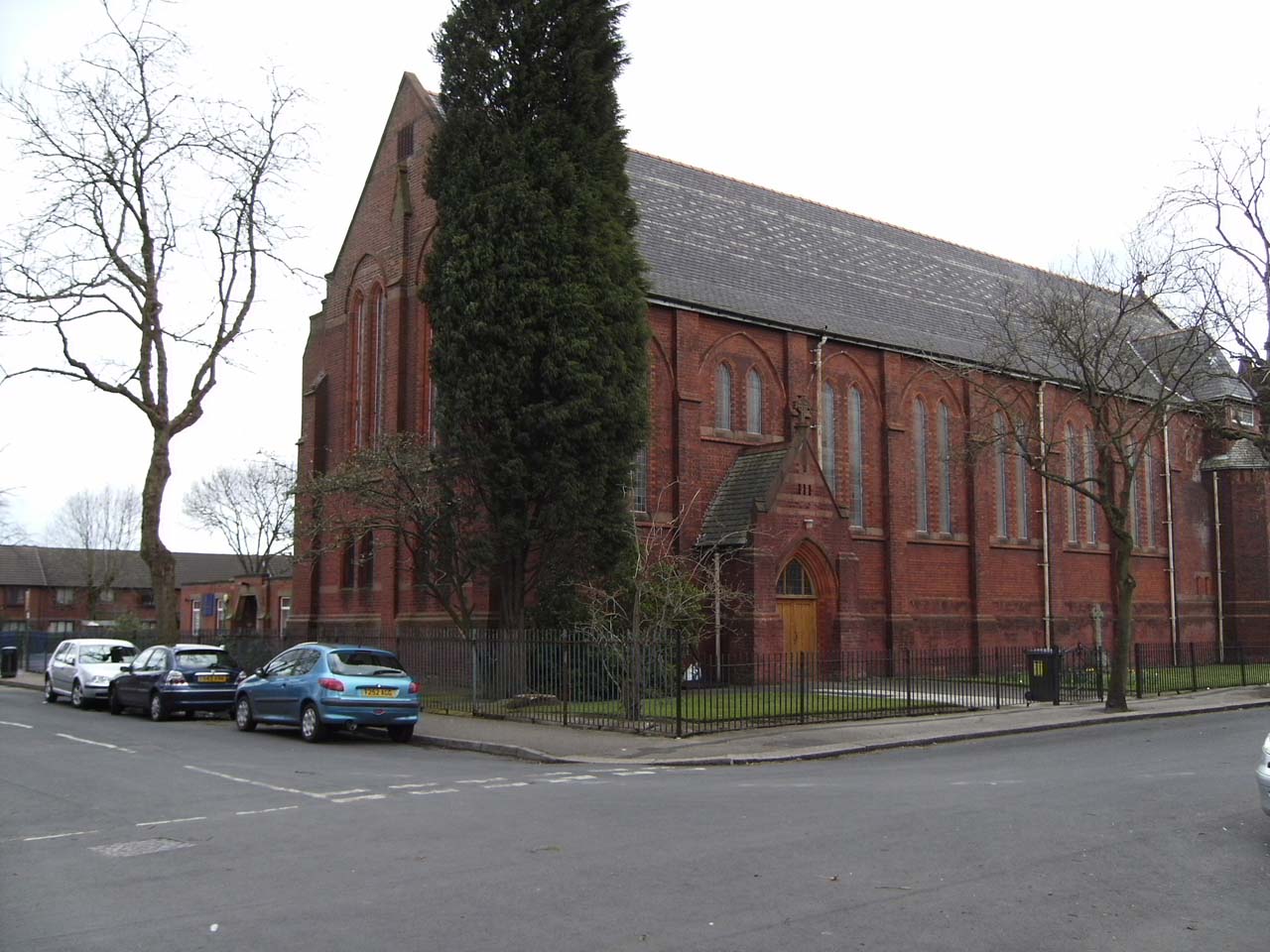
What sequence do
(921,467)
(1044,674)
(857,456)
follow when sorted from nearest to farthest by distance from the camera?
(1044,674) < (857,456) < (921,467)

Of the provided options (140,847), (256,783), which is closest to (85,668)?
(256,783)

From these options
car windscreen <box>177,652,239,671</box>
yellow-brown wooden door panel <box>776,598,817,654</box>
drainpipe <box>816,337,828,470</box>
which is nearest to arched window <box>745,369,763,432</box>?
drainpipe <box>816,337,828,470</box>

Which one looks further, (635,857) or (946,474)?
(946,474)

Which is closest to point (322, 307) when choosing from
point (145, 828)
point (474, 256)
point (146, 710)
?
point (474, 256)

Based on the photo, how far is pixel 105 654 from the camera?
2722cm

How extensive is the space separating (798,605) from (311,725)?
1543 centimetres

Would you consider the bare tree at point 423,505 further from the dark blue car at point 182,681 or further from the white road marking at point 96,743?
→ the white road marking at point 96,743

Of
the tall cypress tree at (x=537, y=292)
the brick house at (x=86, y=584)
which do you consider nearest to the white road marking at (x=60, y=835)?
the tall cypress tree at (x=537, y=292)

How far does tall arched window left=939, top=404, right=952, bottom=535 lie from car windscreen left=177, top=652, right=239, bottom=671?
22226 mm

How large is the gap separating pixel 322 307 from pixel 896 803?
28.2 metres

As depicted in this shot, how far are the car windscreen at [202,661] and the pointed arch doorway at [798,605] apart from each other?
44.7ft

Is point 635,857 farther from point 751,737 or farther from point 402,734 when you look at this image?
point 402,734

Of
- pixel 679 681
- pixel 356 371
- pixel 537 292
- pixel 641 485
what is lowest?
pixel 679 681

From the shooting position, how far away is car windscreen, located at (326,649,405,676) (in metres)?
18.4
